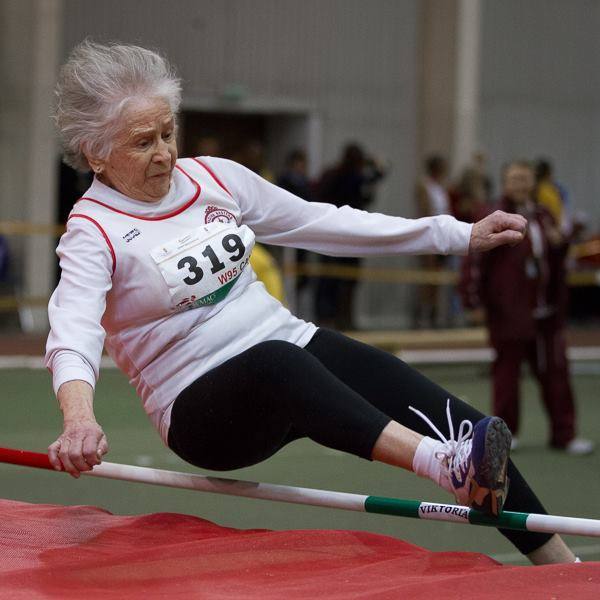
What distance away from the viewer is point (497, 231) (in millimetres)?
3334

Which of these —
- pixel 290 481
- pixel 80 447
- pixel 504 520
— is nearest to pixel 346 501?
pixel 504 520

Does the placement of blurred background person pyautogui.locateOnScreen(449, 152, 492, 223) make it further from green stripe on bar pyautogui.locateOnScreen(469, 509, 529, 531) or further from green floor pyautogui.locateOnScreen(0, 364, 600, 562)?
green stripe on bar pyautogui.locateOnScreen(469, 509, 529, 531)

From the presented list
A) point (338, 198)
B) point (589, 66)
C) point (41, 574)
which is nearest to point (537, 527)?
point (41, 574)

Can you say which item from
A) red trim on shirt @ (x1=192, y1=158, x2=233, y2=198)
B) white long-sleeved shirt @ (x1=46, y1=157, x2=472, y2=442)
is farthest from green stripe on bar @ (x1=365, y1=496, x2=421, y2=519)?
red trim on shirt @ (x1=192, y1=158, x2=233, y2=198)

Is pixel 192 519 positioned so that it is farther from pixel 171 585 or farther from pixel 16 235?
pixel 16 235

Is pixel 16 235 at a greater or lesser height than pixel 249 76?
lesser

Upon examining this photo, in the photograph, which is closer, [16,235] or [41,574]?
[41,574]

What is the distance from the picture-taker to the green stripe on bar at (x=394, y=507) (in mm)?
3168

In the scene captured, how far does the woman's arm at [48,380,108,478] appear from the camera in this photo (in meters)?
2.77

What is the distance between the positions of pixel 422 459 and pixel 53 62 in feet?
31.5

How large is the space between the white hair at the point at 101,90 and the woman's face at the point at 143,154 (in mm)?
21

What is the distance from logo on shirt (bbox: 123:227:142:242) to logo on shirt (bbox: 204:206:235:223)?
7.7 inches

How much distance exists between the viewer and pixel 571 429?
6.82 meters

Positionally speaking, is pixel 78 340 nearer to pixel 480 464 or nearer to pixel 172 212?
pixel 172 212
